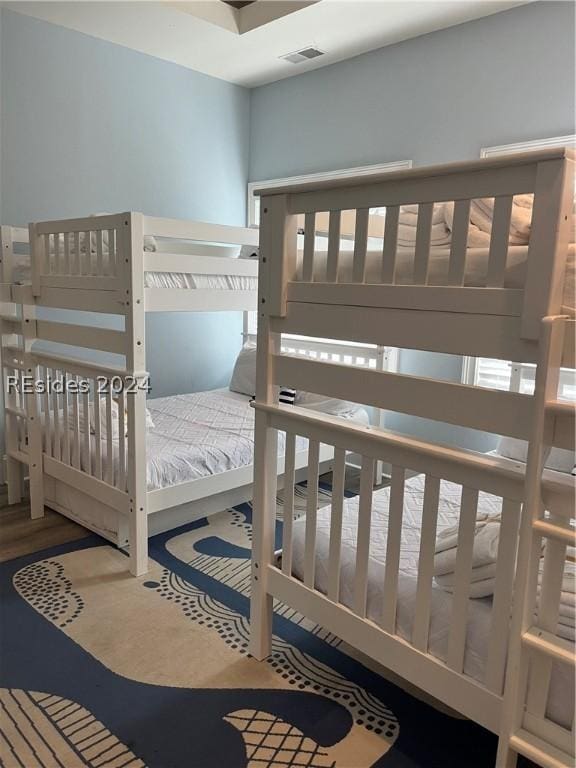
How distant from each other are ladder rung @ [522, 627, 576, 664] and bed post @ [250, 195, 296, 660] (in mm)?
902

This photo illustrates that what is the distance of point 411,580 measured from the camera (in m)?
1.68

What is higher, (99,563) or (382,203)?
(382,203)

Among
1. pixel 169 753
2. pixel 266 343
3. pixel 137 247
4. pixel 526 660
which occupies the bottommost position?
pixel 169 753

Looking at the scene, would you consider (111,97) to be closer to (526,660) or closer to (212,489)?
(212,489)

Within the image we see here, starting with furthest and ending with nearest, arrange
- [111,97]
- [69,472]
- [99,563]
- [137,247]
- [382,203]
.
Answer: [111,97]
[69,472]
[99,563]
[137,247]
[382,203]

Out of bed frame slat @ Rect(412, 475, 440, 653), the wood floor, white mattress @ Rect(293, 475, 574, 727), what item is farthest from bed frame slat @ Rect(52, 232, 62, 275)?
bed frame slat @ Rect(412, 475, 440, 653)

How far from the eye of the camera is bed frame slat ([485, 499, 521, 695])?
1313 millimetres

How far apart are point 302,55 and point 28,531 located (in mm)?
3301

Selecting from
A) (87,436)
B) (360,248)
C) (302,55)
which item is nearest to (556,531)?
(360,248)

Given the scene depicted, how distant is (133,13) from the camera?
320 cm

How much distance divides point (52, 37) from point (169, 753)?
3.66 meters

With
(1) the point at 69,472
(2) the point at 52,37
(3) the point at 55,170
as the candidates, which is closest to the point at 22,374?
(1) the point at 69,472

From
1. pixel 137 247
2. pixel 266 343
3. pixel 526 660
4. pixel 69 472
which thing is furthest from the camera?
pixel 69 472

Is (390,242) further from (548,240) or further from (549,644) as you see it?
(549,644)
